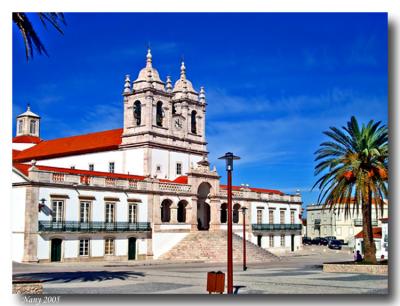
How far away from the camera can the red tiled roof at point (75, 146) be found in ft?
171

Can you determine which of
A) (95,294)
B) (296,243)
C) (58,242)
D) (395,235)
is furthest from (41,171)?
(296,243)

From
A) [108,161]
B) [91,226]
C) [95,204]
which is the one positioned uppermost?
[108,161]

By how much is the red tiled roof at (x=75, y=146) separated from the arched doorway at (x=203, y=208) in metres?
7.80

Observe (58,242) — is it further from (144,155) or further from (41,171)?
(144,155)

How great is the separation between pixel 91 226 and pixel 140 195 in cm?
519

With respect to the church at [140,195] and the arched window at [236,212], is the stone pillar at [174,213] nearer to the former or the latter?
the church at [140,195]

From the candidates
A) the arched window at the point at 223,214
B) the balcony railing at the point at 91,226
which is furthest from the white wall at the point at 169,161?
the balcony railing at the point at 91,226

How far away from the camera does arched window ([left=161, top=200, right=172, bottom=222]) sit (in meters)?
45.2

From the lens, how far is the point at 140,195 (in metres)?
41.9

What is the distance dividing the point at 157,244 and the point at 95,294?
2595 centimetres

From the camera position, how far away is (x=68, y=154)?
52.7 m

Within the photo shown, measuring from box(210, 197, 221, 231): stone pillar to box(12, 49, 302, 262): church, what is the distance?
8cm

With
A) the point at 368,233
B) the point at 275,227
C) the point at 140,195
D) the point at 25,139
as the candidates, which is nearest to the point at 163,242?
the point at 140,195

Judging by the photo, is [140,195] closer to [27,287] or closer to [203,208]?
[203,208]
